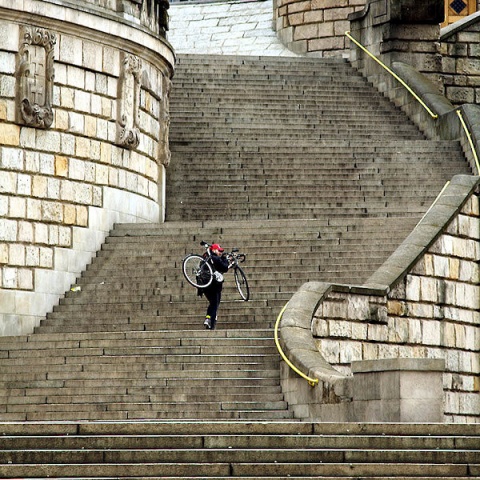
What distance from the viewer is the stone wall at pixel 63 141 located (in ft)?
88.2

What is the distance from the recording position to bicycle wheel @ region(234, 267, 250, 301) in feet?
81.9

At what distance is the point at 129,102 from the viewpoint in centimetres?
2920

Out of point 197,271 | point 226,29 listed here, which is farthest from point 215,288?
point 226,29

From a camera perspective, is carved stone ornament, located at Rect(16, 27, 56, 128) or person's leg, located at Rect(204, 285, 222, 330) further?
carved stone ornament, located at Rect(16, 27, 56, 128)

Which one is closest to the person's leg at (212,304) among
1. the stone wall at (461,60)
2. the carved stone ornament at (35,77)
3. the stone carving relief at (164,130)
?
the carved stone ornament at (35,77)

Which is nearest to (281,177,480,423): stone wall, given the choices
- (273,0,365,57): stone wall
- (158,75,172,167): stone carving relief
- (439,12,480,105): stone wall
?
(158,75,172,167): stone carving relief

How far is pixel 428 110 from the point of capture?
3353 cm

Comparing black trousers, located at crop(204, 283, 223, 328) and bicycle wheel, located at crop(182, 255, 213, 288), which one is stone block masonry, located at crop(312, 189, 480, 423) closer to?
black trousers, located at crop(204, 283, 223, 328)

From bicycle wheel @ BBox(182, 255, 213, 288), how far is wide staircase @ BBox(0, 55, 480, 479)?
0.45 metres

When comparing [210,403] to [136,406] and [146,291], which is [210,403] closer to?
[136,406]

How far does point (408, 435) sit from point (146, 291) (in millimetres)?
9632

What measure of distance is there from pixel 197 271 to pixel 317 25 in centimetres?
1733

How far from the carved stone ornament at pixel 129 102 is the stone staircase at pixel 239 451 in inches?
501

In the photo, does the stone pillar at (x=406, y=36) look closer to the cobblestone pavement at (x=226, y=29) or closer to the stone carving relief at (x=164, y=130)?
the cobblestone pavement at (x=226, y=29)
